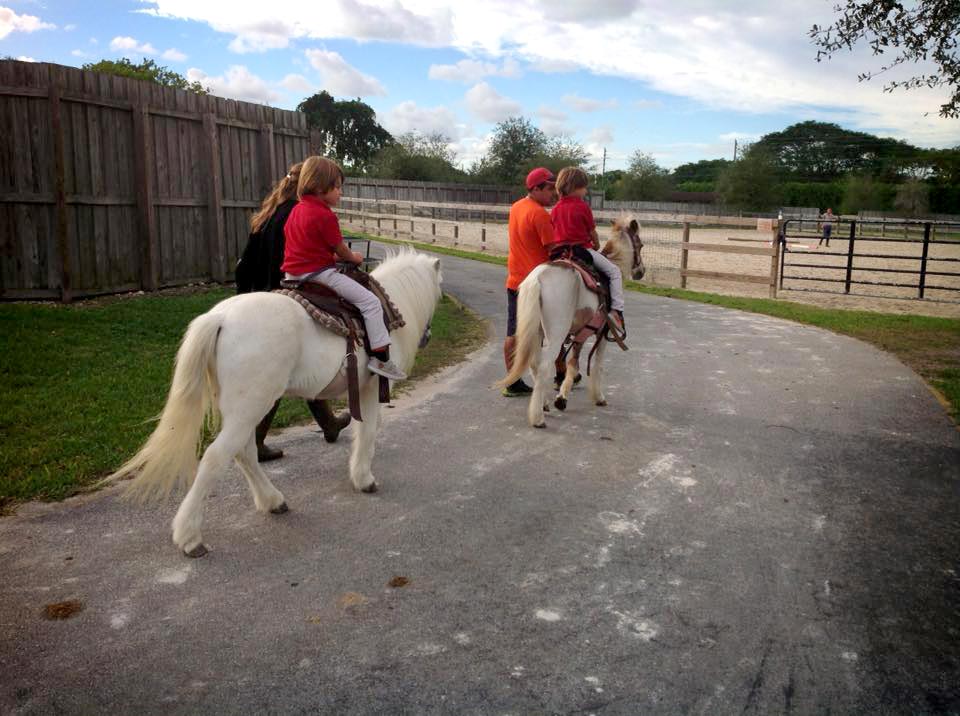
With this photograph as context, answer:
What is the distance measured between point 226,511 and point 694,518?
115 inches

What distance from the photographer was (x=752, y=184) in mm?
59500

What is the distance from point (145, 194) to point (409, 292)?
7423 mm

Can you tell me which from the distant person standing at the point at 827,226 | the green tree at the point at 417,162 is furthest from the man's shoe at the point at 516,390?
the green tree at the point at 417,162

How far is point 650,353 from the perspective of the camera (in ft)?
31.2

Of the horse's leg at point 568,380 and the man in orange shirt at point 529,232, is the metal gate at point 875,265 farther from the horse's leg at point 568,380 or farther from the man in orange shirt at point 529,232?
the man in orange shirt at point 529,232

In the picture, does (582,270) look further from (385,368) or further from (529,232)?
(385,368)

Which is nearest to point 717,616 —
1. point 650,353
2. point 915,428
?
point 915,428

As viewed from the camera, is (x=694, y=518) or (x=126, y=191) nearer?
(x=694, y=518)

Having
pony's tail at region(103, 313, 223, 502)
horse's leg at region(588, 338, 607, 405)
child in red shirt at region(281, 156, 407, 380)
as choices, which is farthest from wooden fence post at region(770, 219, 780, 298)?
pony's tail at region(103, 313, 223, 502)

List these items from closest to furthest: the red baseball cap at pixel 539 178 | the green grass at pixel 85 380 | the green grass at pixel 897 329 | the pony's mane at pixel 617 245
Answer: the green grass at pixel 85 380
the red baseball cap at pixel 539 178
the pony's mane at pixel 617 245
the green grass at pixel 897 329

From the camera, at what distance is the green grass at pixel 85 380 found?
487 centimetres

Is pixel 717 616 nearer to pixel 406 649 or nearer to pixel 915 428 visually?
pixel 406 649

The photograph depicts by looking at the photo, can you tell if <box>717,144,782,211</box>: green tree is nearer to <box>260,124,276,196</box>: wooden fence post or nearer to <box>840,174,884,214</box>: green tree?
<box>840,174,884,214</box>: green tree

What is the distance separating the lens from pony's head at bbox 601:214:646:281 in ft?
23.6
